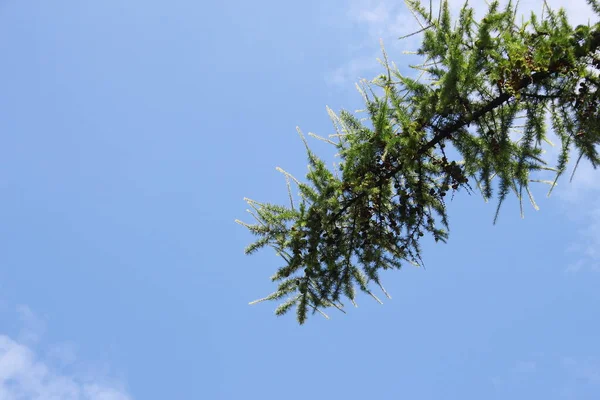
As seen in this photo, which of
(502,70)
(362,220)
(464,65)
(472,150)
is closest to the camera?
(464,65)

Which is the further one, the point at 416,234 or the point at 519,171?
the point at 416,234

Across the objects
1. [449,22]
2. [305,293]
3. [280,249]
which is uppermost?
[449,22]

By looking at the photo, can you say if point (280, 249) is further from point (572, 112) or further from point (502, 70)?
point (572, 112)

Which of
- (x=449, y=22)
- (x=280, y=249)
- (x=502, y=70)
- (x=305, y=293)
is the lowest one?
(x=305, y=293)

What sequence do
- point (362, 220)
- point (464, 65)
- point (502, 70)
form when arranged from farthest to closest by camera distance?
point (362, 220), point (502, 70), point (464, 65)

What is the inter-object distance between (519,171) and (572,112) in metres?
0.86

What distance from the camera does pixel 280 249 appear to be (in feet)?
19.7

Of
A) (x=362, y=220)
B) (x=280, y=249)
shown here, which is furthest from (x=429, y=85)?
(x=280, y=249)

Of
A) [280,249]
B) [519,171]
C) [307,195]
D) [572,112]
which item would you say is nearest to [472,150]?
[519,171]

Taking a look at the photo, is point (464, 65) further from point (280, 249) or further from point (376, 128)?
point (280, 249)

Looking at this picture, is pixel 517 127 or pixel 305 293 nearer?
pixel 517 127

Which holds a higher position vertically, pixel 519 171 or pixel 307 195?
pixel 307 195

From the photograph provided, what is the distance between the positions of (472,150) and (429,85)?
932mm

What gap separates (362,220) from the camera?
598cm
